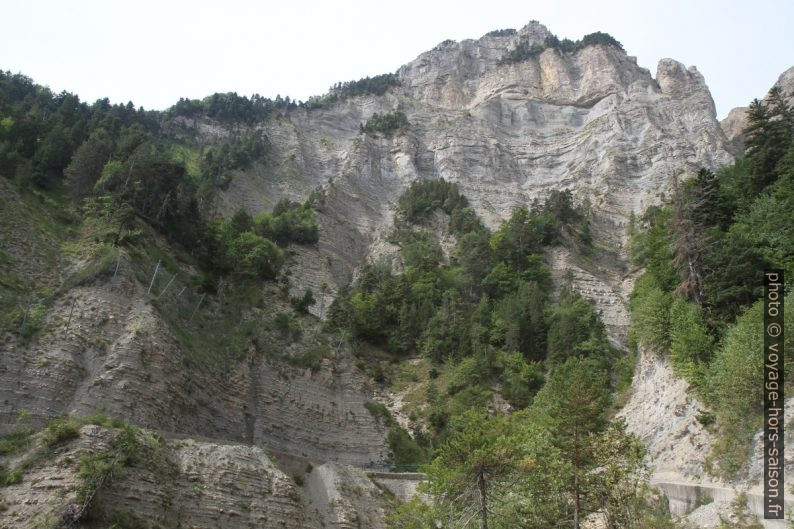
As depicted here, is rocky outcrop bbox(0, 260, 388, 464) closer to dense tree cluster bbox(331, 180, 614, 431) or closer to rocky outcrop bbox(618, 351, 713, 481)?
dense tree cluster bbox(331, 180, 614, 431)

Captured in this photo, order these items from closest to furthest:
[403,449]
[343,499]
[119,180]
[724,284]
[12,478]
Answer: [12,478] < [343,499] < [724,284] < [403,449] < [119,180]

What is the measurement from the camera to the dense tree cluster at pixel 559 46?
332ft

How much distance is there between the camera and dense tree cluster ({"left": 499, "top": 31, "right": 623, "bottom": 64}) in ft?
332

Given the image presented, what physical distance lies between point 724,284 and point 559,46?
8896 cm

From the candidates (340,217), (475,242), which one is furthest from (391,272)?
(340,217)

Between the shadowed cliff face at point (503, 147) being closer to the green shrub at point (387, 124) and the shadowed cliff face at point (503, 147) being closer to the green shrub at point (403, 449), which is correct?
the green shrub at point (387, 124)

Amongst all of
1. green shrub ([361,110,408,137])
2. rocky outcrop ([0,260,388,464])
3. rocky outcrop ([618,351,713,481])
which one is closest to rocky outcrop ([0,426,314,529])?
rocky outcrop ([0,260,388,464])

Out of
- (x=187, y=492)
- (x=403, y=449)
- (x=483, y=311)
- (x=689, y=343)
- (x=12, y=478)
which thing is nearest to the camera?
(x=12, y=478)

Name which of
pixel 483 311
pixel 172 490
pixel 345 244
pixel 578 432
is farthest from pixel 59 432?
pixel 345 244

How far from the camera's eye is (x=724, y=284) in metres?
23.0

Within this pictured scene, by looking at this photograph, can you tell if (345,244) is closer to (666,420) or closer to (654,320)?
(654,320)

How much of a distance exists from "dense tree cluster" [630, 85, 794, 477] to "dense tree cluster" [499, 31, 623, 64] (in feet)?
246

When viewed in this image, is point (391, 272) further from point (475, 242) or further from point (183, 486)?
point (183, 486)

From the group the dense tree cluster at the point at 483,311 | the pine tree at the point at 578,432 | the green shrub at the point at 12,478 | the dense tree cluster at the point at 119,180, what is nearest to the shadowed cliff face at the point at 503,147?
the dense tree cluster at the point at 483,311
